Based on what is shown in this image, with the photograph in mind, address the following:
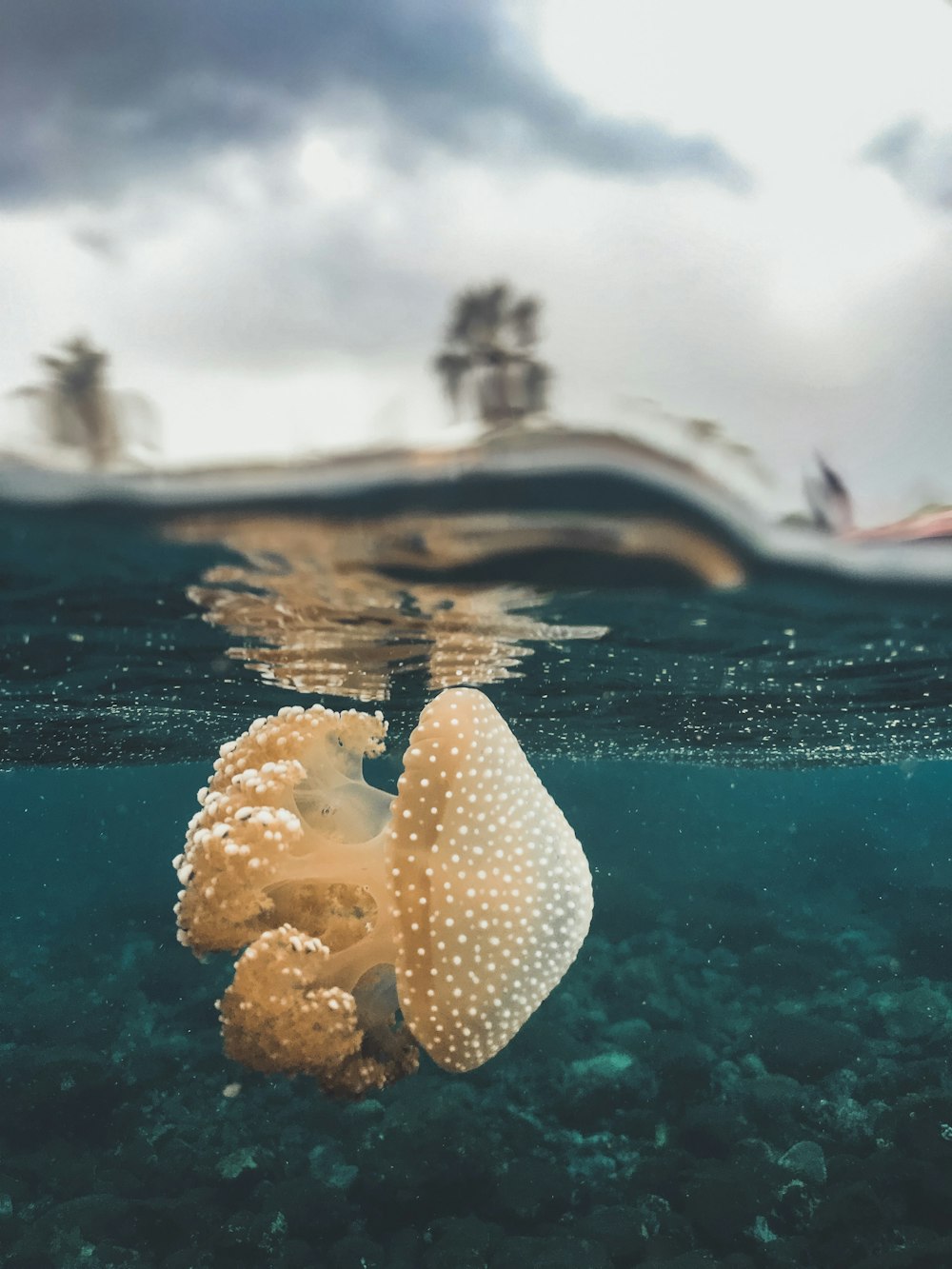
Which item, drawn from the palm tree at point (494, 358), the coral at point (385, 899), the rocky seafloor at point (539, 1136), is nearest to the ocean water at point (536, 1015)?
the rocky seafloor at point (539, 1136)

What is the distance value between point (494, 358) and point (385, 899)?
2.46 metres

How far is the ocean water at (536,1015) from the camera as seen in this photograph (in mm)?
4988

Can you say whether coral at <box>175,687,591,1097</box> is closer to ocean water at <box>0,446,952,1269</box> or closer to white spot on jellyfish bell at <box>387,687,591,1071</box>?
white spot on jellyfish bell at <box>387,687,591,1071</box>

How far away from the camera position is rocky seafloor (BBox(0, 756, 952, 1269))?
237 inches

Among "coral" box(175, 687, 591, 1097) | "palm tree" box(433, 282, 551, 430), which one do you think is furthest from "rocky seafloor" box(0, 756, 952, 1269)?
"palm tree" box(433, 282, 551, 430)

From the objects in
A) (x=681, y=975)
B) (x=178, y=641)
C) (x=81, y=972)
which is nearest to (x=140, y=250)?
(x=178, y=641)

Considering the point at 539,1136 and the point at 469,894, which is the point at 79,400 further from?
the point at 539,1136

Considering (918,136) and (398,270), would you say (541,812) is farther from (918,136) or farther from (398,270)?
(918,136)

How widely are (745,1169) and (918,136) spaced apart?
737cm

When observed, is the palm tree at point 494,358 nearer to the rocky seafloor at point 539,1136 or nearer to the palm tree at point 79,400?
the palm tree at point 79,400

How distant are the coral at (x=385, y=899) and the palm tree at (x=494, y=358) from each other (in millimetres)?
1325

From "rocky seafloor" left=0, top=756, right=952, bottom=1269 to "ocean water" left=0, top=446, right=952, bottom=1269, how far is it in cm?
3

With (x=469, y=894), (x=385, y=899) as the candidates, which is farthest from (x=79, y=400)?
(x=469, y=894)

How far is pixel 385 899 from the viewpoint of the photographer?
3.66 m
